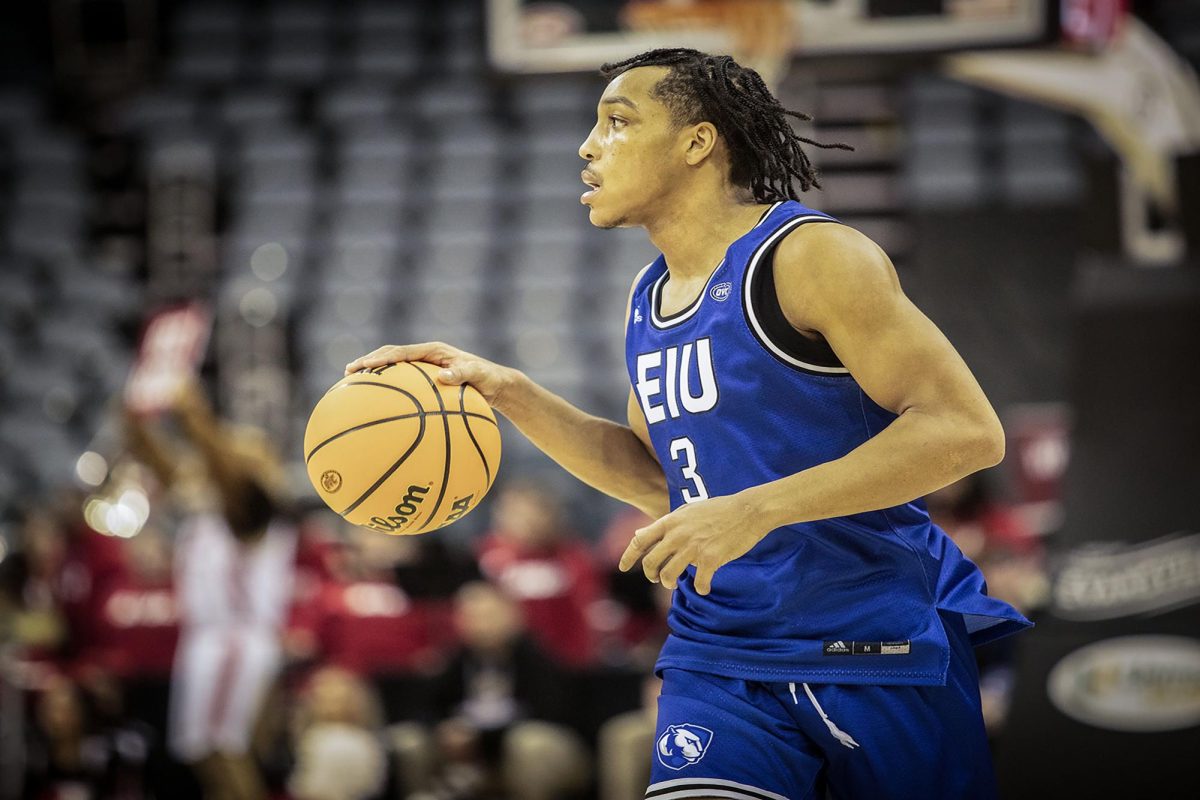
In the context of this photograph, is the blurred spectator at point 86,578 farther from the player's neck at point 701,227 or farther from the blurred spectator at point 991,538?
the player's neck at point 701,227

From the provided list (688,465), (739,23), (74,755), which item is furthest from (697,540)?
(74,755)

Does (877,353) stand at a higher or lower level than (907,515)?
higher

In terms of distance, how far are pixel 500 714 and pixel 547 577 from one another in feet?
3.38

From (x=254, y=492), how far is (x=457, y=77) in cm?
618

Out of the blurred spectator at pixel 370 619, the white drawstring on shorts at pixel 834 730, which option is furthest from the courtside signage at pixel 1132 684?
the blurred spectator at pixel 370 619

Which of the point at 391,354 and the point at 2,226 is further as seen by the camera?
the point at 2,226

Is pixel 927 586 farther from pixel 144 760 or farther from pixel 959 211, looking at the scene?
pixel 959 211

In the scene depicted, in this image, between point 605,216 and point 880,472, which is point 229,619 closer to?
point 605,216

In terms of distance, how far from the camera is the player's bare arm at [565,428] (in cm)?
296

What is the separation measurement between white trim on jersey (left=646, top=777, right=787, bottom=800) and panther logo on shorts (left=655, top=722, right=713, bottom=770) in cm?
3

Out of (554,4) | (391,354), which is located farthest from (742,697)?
(554,4)

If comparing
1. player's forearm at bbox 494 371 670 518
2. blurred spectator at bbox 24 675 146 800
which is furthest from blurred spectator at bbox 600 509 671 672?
player's forearm at bbox 494 371 670 518

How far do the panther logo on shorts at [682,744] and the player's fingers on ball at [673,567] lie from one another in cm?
49

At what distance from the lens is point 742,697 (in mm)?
2600
